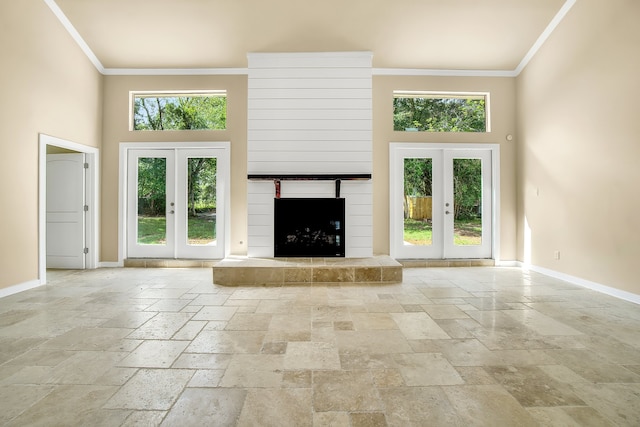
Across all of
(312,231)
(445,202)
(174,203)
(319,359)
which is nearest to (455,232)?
(445,202)

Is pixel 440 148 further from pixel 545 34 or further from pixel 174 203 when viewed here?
pixel 174 203

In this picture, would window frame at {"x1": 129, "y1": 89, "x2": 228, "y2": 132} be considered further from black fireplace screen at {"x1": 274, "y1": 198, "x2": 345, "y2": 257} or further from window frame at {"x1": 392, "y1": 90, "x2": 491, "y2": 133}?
window frame at {"x1": 392, "y1": 90, "x2": 491, "y2": 133}

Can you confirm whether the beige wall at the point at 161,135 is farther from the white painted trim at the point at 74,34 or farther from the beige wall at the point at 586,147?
the beige wall at the point at 586,147

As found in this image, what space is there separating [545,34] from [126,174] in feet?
22.9

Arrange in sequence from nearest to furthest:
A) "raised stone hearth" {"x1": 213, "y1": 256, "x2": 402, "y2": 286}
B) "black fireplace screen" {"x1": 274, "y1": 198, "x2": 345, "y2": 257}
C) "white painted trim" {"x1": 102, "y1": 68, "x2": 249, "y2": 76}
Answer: "raised stone hearth" {"x1": 213, "y1": 256, "x2": 402, "y2": 286} < "black fireplace screen" {"x1": 274, "y1": 198, "x2": 345, "y2": 257} < "white painted trim" {"x1": 102, "y1": 68, "x2": 249, "y2": 76}

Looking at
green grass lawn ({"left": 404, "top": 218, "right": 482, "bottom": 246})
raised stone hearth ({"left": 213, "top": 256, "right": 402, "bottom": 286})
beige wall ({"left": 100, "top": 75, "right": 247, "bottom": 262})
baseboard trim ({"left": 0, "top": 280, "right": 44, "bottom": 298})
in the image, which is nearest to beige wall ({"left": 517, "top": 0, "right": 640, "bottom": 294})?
green grass lawn ({"left": 404, "top": 218, "right": 482, "bottom": 246})

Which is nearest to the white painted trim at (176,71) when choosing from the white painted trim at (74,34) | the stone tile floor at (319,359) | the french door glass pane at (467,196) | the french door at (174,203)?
the white painted trim at (74,34)

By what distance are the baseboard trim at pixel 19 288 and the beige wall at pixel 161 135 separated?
138 centimetres

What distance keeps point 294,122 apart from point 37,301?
3.93 meters

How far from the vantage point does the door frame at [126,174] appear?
5.58 metres

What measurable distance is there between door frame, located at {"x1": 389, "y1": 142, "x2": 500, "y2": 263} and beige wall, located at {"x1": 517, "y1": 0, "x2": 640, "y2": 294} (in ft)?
1.35

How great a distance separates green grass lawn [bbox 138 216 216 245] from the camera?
5.68 metres

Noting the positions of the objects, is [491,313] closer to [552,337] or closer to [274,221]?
[552,337]

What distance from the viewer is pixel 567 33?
451cm
